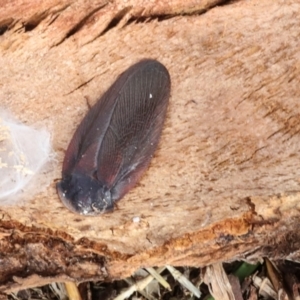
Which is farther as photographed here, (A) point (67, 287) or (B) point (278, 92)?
(A) point (67, 287)

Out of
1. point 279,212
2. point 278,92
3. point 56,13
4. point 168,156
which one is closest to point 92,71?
A: point 56,13

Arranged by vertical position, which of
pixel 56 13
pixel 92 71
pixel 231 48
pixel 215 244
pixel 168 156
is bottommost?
pixel 215 244

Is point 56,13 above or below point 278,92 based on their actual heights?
above

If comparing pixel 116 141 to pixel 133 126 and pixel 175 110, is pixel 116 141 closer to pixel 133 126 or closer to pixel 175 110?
pixel 133 126

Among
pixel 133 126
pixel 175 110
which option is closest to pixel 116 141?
pixel 133 126

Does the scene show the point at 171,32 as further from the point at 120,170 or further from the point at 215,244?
the point at 215,244
